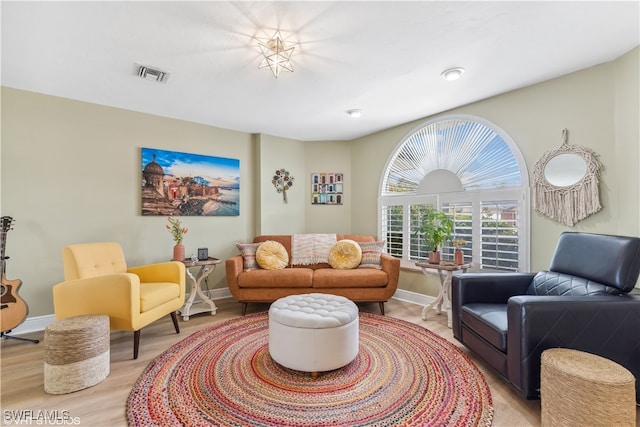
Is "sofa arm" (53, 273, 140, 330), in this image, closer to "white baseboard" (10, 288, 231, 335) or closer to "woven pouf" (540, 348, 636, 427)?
"white baseboard" (10, 288, 231, 335)

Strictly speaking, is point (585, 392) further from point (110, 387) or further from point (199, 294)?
point (199, 294)

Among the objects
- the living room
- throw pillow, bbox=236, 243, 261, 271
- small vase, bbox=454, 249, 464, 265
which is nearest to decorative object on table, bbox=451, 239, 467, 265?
small vase, bbox=454, 249, 464, 265

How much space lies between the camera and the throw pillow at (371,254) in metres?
3.39

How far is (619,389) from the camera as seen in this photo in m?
1.24

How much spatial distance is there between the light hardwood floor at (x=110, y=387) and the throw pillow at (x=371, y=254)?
0.93 meters

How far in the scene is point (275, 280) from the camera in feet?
10.1

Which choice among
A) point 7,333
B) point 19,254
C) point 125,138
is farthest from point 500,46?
point 7,333

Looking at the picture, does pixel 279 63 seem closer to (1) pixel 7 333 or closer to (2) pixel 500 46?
(2) pixel 500 46

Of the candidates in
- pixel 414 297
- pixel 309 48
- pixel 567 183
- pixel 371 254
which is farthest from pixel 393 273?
pixel 309 48

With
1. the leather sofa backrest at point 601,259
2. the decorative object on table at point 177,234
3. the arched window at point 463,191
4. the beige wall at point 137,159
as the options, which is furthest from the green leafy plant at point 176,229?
the leather sofa backrest at point 601,259

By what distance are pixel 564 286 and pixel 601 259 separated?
28cm

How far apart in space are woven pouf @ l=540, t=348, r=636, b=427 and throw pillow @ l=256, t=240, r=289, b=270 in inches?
101

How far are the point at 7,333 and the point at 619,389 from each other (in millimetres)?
4340

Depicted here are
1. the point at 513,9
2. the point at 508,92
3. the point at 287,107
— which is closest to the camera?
the point at 513,9
